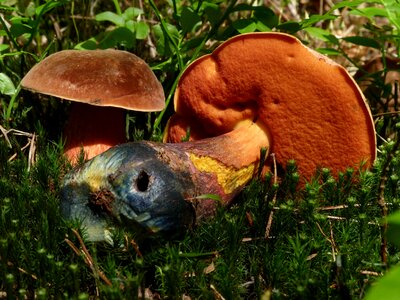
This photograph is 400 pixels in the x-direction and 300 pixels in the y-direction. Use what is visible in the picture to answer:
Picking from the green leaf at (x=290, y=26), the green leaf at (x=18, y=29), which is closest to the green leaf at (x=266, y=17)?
the green leaf at (x=290, y=26)

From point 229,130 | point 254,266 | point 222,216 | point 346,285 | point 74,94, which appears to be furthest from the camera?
point 229,130

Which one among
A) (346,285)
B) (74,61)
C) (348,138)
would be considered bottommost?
(346,285)

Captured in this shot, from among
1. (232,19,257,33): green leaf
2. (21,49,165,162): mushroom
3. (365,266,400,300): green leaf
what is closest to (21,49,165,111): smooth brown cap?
(21,49,165,162): mushroom

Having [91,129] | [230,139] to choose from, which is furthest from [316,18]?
[91,129]

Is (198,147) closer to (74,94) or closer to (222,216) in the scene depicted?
(222,216)

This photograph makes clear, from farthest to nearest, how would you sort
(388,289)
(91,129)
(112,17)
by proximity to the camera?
(112,17) < (91,129) < (388,289)

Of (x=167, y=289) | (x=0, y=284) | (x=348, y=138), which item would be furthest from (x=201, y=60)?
(x=0, y=284)

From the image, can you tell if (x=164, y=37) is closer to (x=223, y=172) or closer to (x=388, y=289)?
(x=223, y=172)
